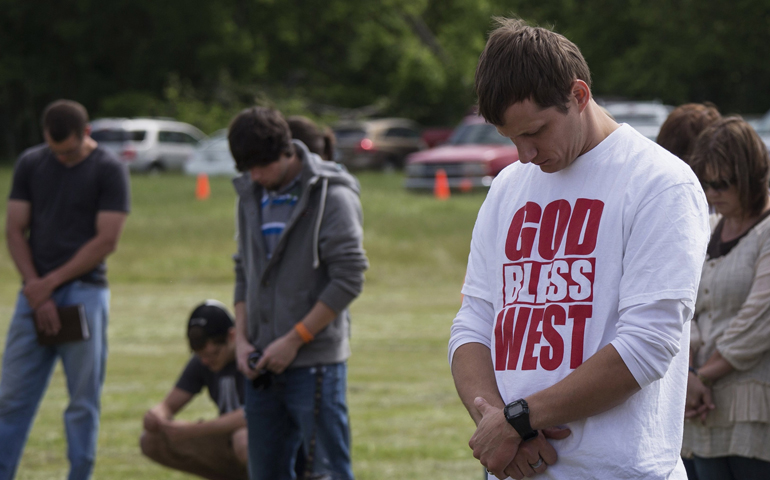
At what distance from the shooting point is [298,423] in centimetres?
416

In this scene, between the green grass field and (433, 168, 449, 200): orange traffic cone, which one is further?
(433, 168, 449, 200): orange traffic cone

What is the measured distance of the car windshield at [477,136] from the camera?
69.6 ft

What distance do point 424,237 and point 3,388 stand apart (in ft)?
35.8

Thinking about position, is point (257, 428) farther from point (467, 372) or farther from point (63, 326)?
point (467, 372)

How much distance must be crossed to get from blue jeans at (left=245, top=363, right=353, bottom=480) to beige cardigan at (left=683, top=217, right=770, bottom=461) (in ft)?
4.78

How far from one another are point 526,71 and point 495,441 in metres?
0.87

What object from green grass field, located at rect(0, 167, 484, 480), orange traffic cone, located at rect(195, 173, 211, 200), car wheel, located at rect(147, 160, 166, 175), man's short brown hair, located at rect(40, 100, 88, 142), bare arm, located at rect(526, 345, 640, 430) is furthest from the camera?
car wheel, located at rect(147, 160, 166, 175)

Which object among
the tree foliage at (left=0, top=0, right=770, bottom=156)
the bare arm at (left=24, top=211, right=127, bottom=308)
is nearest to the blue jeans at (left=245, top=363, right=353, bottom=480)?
the bare arm at (left=24, top=211, right=127, bottom=308)

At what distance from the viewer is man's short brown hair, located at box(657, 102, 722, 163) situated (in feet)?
12.3

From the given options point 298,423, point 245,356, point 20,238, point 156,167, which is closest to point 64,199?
point 20,238

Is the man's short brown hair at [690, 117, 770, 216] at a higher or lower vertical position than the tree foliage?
lower

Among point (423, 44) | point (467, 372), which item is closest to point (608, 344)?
point (467, 372)

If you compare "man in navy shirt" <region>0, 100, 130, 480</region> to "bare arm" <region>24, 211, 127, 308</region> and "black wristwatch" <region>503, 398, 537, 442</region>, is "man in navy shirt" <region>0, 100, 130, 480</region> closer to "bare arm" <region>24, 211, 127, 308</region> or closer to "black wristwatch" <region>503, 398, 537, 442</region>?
"bare arm" <region>24, 211, 127, 308</region>

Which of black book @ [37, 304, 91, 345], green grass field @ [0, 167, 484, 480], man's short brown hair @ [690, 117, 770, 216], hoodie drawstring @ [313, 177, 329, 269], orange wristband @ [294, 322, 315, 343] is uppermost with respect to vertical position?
man's short brown hair @ [690, 117, 770, 216]
